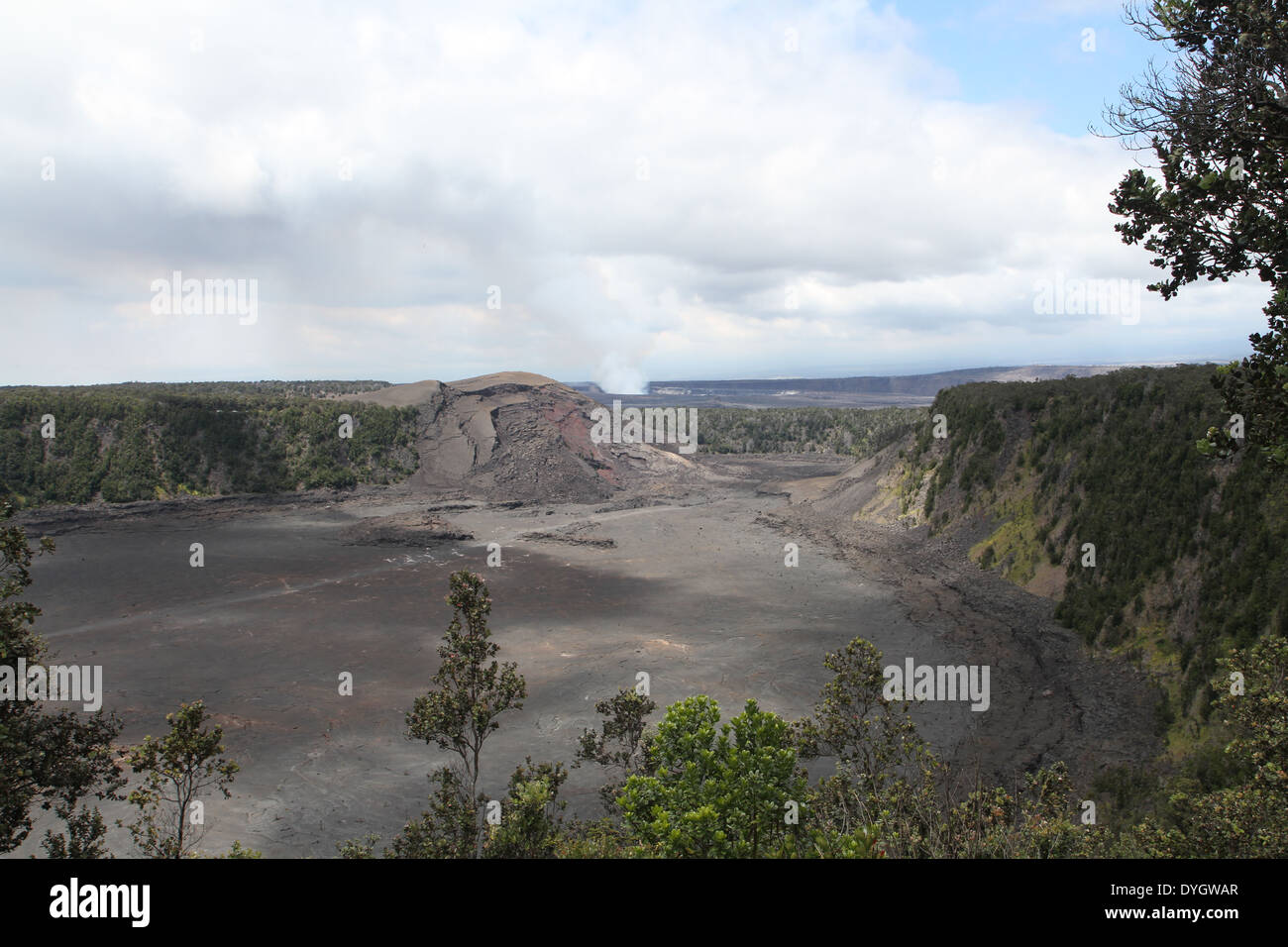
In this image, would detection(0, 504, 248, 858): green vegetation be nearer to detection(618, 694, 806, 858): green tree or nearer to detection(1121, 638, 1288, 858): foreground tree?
detection(618, 694, 806, 858): green tree

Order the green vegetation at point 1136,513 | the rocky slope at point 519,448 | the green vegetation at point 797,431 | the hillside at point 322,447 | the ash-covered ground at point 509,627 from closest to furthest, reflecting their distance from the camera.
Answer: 1. the ash-covered ground at point 509,627
2. the green vegetation at point 1136,513
3. the hillside at point 322,447
4. the rocky slope at point 519,448
5. the green vegetation at point 797,431

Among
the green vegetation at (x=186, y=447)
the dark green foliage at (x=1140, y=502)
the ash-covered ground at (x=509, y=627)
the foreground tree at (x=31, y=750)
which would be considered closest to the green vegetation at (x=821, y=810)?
the foreground tree at (x=31, y=750)

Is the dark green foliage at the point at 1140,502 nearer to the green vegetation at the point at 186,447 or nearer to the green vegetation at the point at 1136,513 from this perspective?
the green vegetation at the point at 1136,513

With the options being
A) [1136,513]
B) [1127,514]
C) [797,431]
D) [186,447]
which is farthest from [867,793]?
[797,431]

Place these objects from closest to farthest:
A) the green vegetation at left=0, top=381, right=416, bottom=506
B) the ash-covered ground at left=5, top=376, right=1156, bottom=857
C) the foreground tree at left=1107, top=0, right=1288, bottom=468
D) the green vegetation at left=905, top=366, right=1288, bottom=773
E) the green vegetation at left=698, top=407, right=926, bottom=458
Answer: the foreground tree at left=1107, top=0, right=1288, bottom=468, the ash-covered ground at left=5, top=376, right=1156, bottom=857, the green vegetation at left=905, top=366, right=1288, bottom=773, the green vegetation at left=0, top=381, right=416, bottom=506, the green vegetation at left=698, top=407, right=926, bottom=458

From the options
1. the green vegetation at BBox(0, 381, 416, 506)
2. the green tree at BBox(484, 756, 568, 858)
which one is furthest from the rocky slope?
the green tree at BBox(484, 756, 568, 858)

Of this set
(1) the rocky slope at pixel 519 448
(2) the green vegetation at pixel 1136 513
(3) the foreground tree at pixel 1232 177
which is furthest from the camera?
(1) the rocky slope at pixel 519 448

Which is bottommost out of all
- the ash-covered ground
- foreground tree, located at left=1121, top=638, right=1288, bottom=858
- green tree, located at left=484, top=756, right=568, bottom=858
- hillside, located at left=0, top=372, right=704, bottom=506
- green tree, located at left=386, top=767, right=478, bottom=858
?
the ash-covered ground
